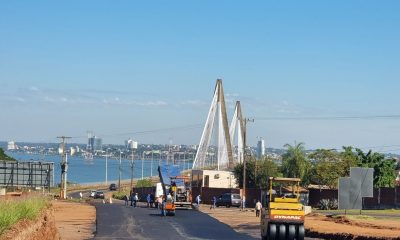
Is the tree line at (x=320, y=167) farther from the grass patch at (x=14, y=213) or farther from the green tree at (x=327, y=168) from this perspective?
the grass patch at (x=14, y=213)

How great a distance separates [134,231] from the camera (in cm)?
3969

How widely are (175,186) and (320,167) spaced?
30.0 meters

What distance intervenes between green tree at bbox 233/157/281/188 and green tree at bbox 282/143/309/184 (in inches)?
83.4

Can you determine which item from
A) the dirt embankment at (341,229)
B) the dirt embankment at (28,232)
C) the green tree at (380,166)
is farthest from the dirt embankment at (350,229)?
the green tree at (380,166)

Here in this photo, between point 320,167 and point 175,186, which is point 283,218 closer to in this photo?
point 175,186

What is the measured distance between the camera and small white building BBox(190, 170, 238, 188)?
10769 centimetres

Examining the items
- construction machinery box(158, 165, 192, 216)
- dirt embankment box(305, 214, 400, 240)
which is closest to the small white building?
construction machinery box(158, 165, 192, 216)

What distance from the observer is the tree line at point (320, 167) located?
88.6m

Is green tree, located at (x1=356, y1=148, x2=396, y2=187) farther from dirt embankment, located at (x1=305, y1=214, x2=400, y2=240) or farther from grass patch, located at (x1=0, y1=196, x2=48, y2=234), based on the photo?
grass patch, located at (x1=0, y1=196, x2=48, y2=234)

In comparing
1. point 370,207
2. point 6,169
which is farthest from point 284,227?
point 6,169

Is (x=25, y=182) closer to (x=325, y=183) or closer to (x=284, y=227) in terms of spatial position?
(x=325, y=183)

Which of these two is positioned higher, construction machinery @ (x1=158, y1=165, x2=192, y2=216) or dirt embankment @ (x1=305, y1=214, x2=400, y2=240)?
construction machinery @ (x1=158, y1=165, x2=192, y2=216)

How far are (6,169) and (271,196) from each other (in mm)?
53594

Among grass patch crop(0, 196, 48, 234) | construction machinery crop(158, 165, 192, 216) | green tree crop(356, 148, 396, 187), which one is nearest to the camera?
grass patch crop(0, 196, 48, 234)
